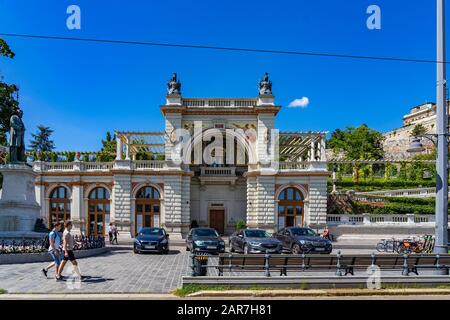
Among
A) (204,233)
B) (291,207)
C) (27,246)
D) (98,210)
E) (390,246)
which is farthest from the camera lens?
(98,210)

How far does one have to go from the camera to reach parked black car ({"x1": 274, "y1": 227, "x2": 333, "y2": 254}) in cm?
1780

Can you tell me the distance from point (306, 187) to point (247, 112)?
836 centimetres

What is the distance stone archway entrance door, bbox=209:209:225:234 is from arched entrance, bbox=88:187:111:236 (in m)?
9.39

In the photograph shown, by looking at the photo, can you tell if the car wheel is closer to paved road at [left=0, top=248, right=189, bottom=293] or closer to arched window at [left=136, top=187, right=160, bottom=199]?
paved road at [left=0, top=248, right=189, bottom=293]

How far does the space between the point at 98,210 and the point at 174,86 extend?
12.9m

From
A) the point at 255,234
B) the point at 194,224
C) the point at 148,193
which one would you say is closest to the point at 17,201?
the point at 255,234

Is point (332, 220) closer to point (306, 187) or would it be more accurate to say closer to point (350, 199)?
point (306, 187)

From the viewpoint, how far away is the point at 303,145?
38.5 m

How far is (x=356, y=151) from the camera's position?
70.8m

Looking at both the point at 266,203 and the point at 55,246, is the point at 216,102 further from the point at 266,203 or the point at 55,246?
the point at 55,246

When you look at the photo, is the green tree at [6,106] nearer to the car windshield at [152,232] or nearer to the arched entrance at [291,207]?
the car windshield at [152,232]

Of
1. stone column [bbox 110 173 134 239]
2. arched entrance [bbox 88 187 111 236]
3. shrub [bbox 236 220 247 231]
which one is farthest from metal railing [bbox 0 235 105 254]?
shrub [bbox 236 220 247 231]

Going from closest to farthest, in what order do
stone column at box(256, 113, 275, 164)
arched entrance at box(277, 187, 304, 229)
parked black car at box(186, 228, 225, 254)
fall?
parked black car at box(186, 228, 225, 254) < arched entrance at box(277, 187, 304, 229) < stone column at box(256, 113, 275, 164)
